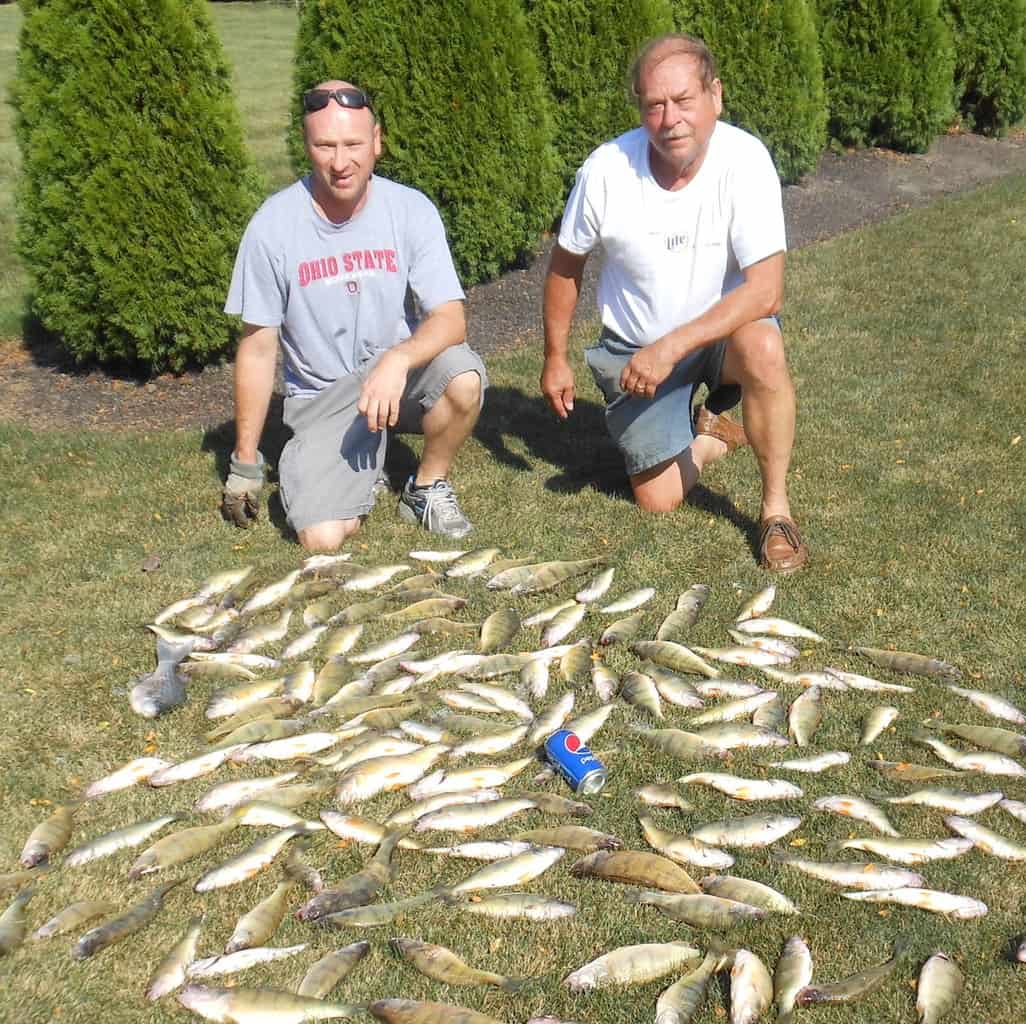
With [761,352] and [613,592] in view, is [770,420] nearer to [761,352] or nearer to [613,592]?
[761,352]

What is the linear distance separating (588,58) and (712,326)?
5323mm

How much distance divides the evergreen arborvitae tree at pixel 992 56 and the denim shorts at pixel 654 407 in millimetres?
10013

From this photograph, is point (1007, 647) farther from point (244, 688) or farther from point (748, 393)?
point (244, 688)

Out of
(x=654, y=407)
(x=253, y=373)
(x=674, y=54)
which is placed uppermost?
(x=674, y=54)

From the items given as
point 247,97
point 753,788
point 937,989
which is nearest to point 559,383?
point 753,788

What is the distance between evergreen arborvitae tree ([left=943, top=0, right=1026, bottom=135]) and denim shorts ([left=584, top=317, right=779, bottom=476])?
10.0 m

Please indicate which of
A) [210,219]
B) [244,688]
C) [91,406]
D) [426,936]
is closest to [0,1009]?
[426,936]

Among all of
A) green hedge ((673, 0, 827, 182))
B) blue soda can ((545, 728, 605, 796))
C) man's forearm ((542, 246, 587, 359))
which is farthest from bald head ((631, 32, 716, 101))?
green hedge ((673, 0, 827, 182))

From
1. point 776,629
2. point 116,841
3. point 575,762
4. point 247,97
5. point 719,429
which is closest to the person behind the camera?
point 116,841

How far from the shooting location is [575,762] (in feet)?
11.0

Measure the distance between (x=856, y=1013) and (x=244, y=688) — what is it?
2.19 metres

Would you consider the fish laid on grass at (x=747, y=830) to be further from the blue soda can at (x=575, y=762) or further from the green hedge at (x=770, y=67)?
the green hedge at (x=770, y=67)

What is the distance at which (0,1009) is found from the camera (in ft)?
8.76

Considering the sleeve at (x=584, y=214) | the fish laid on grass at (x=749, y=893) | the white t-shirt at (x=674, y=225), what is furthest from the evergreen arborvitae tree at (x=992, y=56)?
the fish laid on grass at (x=749, y=893)
